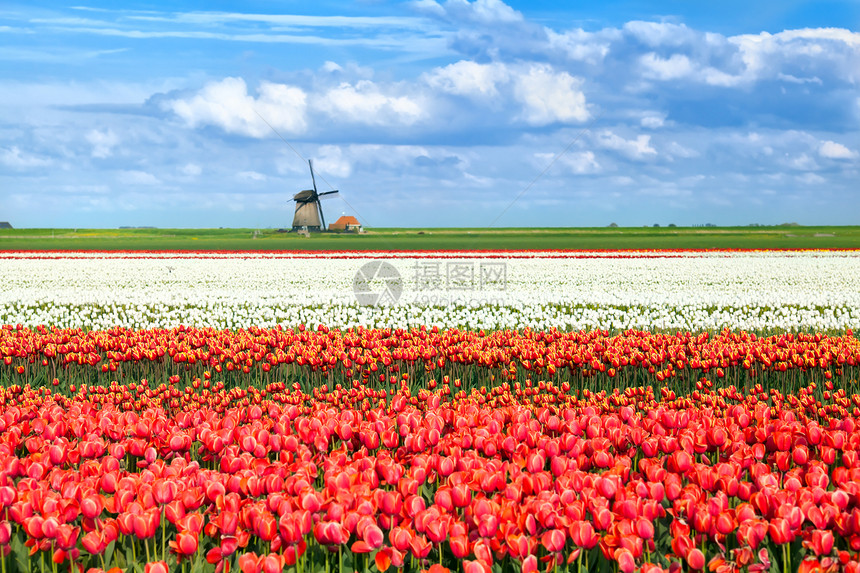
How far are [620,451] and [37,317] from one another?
1455cm

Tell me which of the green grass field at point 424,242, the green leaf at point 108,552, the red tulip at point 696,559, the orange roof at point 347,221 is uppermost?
the orange roof at point 347,221

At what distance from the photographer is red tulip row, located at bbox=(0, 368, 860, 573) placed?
10.8ft

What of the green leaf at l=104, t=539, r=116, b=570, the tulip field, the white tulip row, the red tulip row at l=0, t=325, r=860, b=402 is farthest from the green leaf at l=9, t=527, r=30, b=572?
the white tulip row

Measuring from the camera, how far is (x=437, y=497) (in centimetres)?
359

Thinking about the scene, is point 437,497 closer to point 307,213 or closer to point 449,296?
point 449,296

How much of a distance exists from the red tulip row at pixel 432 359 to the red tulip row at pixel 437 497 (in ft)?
11.6

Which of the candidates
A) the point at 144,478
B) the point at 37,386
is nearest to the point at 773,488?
the point at 144,478

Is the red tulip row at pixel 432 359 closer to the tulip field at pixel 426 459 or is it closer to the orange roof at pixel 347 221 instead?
the tulip field at pixel 426 459

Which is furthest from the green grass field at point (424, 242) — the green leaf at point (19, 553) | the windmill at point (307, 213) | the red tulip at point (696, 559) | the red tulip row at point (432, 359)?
the red tulip at point (696, 559)

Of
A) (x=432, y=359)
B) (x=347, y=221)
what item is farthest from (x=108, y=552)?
(x=347, y=221)

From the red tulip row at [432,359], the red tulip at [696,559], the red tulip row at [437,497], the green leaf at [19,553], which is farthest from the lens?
the red tulip row at [432,359]

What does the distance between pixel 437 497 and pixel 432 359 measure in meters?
6.32

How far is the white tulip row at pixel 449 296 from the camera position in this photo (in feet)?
48.1

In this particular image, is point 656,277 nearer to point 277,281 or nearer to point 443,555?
point 277,281
